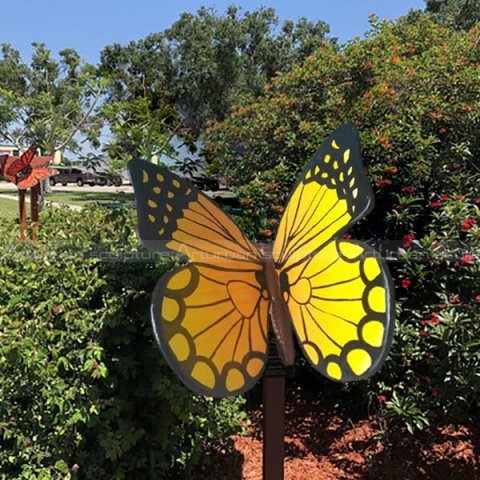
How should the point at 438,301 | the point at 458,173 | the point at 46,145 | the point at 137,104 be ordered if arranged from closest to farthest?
the point at 438,301, the point at 458,173, the point at 46,145, the point at 137,104

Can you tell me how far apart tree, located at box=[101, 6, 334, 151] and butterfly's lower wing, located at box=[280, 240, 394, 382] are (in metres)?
22.7

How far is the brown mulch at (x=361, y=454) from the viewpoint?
303 cm

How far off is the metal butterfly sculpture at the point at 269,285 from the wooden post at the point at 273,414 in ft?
0.39

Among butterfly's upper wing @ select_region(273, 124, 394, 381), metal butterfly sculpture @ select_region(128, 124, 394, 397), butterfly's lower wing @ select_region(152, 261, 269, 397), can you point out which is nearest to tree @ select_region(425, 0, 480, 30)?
butterfly's upper wing @ select_region(273, 124, 394, 381)

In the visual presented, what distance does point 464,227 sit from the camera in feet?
9.34

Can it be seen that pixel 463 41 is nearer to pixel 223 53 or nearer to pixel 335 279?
pixel 335 279

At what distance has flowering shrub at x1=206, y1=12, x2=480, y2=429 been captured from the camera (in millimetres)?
2811

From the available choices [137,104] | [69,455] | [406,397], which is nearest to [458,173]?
[406,397]

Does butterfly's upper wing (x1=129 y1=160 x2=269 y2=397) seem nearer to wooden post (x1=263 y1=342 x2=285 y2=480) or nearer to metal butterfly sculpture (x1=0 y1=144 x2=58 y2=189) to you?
wooden post (x1=263 y1=342 x2=285 y2=480)

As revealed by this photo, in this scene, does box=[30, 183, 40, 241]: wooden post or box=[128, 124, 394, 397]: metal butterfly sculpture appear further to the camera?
box=[30, 183, 40, 241]: wooden post

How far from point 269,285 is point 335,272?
24 cm

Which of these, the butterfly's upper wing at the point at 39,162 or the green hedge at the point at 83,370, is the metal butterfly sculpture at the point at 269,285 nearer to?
the green hedge at the point at 83,370

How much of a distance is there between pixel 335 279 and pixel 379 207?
2.65 meters

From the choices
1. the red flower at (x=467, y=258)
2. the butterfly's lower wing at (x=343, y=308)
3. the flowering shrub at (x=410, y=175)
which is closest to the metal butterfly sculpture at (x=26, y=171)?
the flowering shrub at (x=410, y=175)
